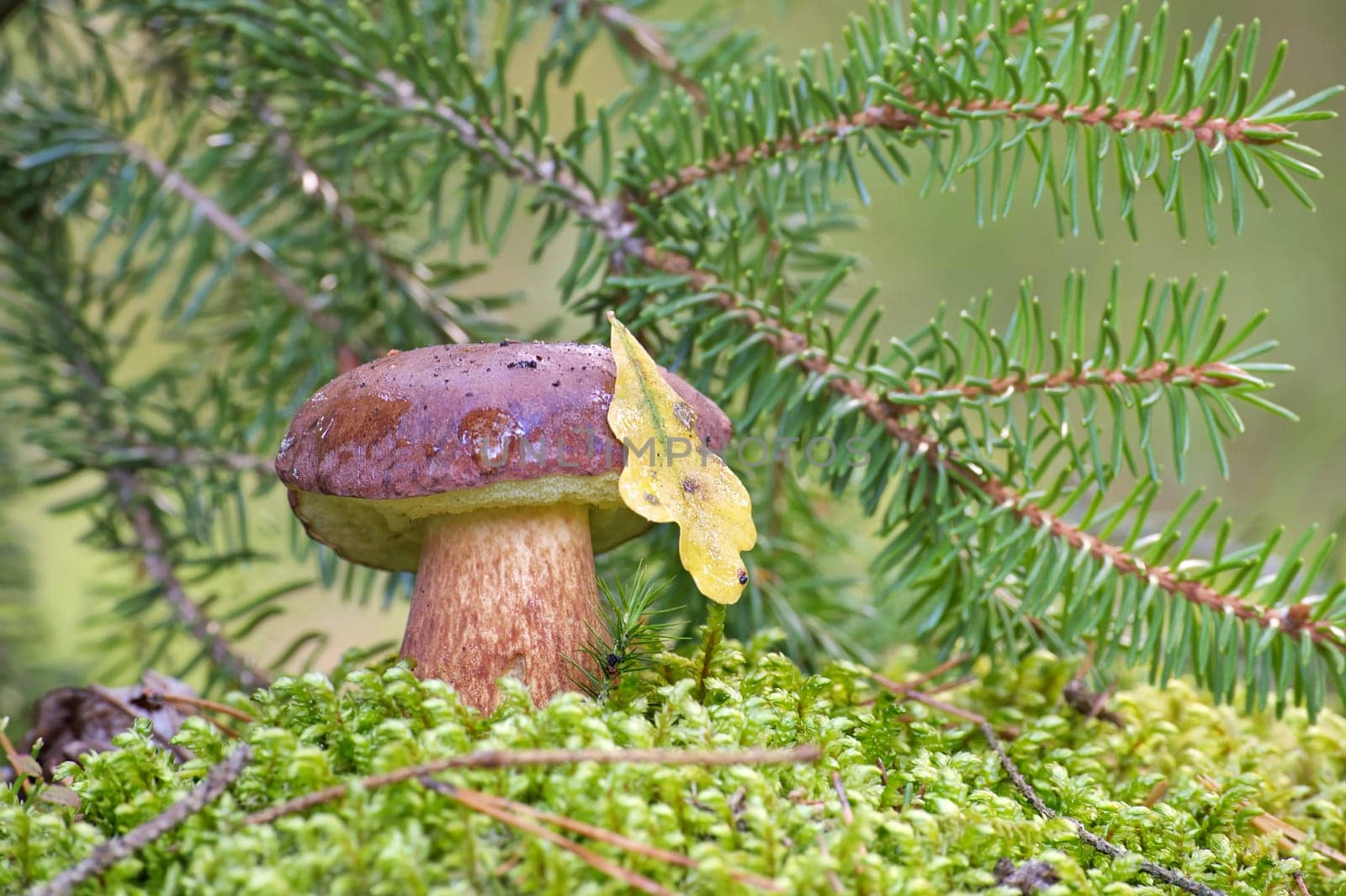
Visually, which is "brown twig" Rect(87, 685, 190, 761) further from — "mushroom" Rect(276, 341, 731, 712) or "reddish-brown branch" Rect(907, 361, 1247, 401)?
"reddish-brown branch" Rect(907, 361, 1247, 401)

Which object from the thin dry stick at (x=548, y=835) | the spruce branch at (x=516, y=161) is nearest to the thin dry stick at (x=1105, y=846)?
the thin dry stick at (x=548, y=835)

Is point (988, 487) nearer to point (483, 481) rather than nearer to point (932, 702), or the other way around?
point (932, 702)

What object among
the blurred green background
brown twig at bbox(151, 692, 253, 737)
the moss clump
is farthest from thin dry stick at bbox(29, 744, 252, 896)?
the blurred green background

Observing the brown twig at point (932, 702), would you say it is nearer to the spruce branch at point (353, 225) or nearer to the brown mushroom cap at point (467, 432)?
the brown mushroom cap at point (467, 432)

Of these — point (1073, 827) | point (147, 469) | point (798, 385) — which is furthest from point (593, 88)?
point (1073, 827)

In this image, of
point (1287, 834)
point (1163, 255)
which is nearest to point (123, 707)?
point (1287, 834)

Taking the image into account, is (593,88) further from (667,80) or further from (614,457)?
(614,457)
